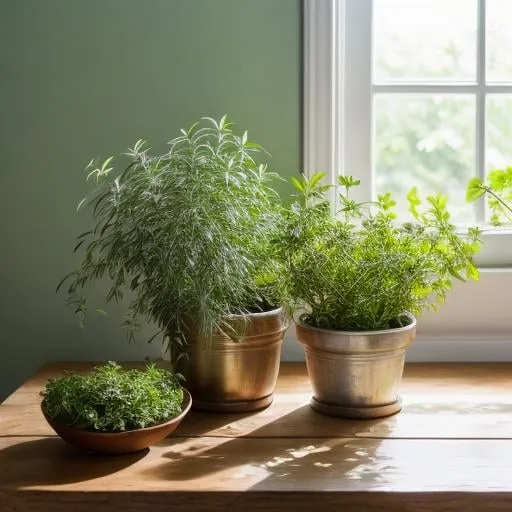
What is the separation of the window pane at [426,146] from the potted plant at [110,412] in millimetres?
940

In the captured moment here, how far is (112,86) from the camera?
2064mm

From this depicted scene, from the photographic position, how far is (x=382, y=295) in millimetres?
1664

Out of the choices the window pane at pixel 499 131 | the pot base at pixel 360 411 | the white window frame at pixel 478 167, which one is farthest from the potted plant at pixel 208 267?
the window pane at pixel 499 131

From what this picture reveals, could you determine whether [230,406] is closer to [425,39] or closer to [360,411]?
[360,411]

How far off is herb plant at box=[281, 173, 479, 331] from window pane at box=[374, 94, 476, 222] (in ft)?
1.59

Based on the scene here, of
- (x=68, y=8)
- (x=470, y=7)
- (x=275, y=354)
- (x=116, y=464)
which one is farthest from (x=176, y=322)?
(x=470, y=7)

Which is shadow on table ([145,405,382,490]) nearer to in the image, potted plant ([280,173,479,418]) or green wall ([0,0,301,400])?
potted plant ([280,173,479,418])

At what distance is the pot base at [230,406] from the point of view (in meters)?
1.75

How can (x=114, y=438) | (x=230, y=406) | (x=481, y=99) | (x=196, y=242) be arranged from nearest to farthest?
(x=114, y=438) → (x=196, y=242) → (x=230, y=406) → (x=481, y=99)

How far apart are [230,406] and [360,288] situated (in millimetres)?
362

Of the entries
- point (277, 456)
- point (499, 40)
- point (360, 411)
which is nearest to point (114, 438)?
point (277, 456)

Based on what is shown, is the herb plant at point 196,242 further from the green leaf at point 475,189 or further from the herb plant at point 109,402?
the green leaf at point 475,189

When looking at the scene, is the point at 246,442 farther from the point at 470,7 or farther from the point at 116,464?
the point at 470,7

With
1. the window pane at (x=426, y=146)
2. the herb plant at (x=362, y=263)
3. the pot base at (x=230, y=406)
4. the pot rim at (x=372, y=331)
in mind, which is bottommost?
the pot base at (x=230, y=406)
